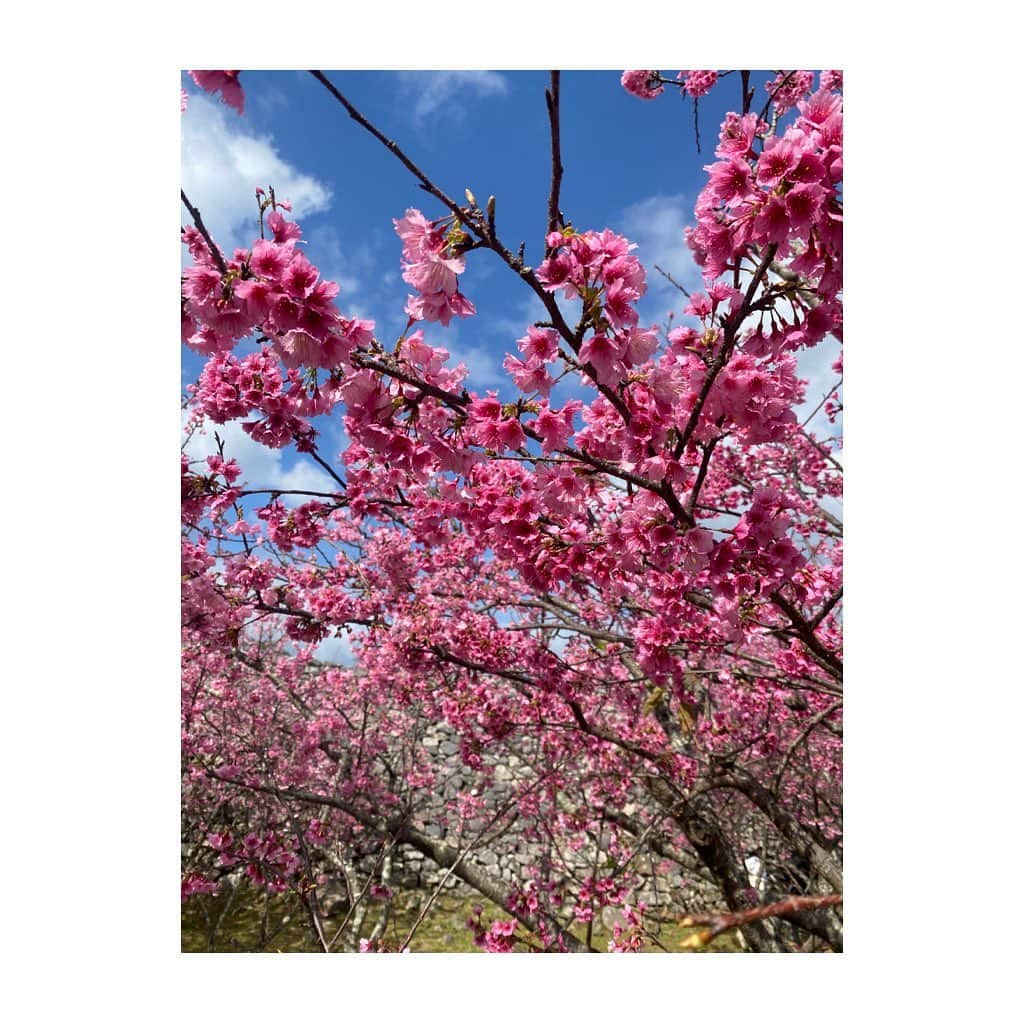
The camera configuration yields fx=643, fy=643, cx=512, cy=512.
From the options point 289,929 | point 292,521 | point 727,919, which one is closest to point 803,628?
point 727,919

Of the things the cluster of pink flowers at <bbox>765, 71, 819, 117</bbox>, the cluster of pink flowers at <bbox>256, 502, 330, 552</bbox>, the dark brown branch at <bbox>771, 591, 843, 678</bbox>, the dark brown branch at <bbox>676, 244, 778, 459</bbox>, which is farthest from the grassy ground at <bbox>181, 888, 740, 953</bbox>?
the cluster of pink flowers at <bbox>765, 71, 819, 117</bbox>

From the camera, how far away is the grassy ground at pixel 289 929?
2.89 m

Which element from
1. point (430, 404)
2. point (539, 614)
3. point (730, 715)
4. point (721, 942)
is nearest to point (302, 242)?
point (430, 404)

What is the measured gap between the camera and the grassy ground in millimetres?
2889

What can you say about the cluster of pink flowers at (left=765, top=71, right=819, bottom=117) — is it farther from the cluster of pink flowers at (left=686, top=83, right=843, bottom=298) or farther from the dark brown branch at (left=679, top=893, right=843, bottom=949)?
the dark brown branch at (left=679, top=893, right=843, bottom=949)

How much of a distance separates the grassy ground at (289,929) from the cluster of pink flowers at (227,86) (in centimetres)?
269

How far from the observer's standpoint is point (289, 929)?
145 inches

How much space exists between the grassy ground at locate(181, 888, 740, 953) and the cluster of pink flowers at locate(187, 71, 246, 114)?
2686 millimetres

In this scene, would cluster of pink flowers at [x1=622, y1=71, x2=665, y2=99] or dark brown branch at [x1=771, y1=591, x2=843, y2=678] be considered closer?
dark brown branch at [x1=771, y1=591, x2=843, y2=678]

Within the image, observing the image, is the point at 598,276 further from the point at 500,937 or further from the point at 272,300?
the point at 500,937

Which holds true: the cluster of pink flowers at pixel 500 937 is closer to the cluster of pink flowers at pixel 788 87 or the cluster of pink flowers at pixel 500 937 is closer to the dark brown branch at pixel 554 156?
the dark brown branch at pixel 554 156

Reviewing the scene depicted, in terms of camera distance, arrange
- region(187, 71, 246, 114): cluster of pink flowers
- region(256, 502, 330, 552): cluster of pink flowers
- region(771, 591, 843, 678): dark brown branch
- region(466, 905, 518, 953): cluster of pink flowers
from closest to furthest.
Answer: region(187, 71, 246, 114): cluster of pink flowers
region(771, 591, 843, 678): dark brown branch
region(256, 502, 330, 552): cluster of pink flowers
region(466, 905, 518, 953): cluster of pink flowers

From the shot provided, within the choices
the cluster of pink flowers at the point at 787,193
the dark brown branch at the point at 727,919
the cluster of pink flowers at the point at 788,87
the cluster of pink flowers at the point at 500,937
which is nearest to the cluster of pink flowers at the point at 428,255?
the cluster of pink flowers at the point at 787,193

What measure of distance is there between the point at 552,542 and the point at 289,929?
3497 mm
